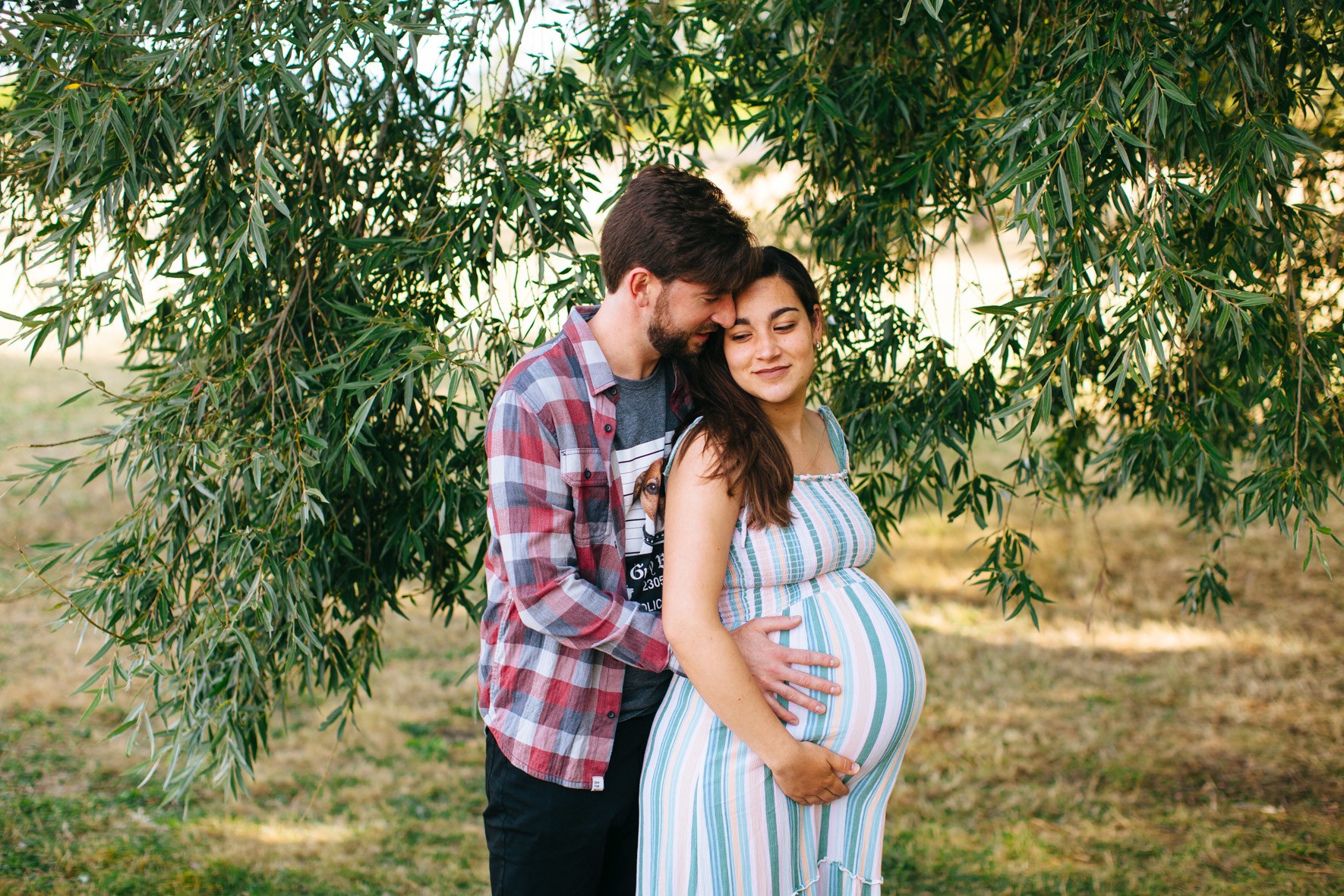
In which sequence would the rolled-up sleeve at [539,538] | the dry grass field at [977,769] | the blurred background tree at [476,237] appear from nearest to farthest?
the rolled-up sleeve at [539,538] → the blurred background tree at [476,237] → the dry grass field at [977,769]

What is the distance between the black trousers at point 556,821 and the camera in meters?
1.88

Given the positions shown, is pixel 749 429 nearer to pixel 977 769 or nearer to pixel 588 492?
pixel 588 492

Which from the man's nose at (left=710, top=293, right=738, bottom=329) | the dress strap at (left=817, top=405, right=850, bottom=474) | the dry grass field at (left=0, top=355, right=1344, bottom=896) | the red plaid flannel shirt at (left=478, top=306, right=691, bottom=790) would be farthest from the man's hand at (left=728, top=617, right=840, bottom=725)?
the dry grass field at (left=0, top=355, right=1344, bottom=896)

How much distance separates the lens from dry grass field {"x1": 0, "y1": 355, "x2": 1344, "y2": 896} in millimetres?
3797

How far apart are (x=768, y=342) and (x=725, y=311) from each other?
4.1 inches

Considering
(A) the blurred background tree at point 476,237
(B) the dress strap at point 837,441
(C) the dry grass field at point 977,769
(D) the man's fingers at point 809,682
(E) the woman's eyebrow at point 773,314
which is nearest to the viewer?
(D) the man's fingers at point 809,682

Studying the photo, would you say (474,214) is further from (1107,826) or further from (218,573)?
(1107,826)

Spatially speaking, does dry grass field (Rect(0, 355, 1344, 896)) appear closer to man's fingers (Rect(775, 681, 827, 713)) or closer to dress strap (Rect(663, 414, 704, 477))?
dress strap (Rect(663, 414, 704, 477))

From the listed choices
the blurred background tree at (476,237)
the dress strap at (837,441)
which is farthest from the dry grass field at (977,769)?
the dress strap at (837,441)

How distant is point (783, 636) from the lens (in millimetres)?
1884

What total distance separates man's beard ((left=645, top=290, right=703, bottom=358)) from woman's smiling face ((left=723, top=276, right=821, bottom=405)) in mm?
96

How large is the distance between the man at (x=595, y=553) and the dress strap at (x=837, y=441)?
397 mm

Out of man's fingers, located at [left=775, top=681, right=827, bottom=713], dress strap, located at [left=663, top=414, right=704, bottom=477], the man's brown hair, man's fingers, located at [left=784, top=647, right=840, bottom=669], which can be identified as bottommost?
man's fingers, located at [left=775, top=681, right=827, bottom=713]

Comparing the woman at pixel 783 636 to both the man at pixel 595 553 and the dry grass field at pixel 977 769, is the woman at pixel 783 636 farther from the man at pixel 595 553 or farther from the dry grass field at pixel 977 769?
the dry grass field at pixel 977 769
